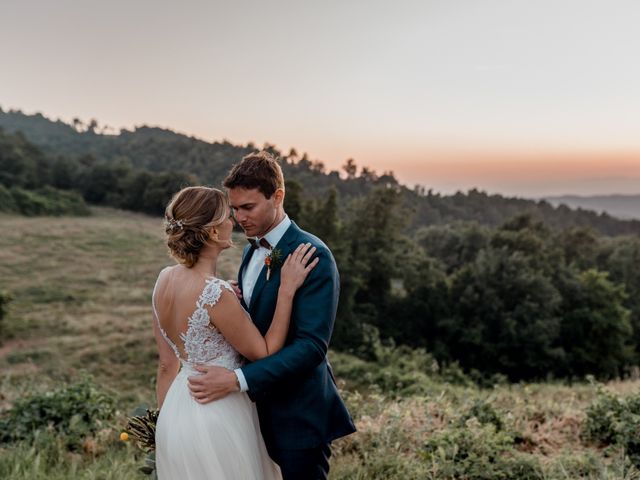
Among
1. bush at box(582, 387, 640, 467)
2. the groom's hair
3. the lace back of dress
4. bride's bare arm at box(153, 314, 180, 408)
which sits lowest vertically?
bush at box(582, 387, 640, 467)

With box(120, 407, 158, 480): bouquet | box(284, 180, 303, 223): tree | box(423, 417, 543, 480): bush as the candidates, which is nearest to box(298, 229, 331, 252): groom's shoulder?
box(120, 407, 158, 480): bouquet

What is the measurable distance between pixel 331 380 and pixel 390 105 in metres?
26.4

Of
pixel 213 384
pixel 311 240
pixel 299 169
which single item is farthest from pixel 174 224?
pixel 299 169

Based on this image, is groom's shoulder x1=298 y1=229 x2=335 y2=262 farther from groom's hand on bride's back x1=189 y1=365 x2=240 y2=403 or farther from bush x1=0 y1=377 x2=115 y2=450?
bush x1=0 y1=377 x2=115 y2=450

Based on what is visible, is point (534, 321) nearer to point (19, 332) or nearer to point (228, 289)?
point (19, 332)

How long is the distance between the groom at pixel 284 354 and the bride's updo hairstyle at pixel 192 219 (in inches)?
5.1

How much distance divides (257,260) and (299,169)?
79835 mm

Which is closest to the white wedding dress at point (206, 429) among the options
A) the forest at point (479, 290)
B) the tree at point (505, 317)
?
the forest at point (479, 290)

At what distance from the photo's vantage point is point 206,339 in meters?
2.61

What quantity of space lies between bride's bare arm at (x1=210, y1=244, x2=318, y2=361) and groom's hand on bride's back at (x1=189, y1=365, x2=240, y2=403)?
160 millimetres

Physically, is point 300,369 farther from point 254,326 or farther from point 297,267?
point 297,267

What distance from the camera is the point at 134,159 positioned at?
8181 centimetres

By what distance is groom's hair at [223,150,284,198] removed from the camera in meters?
2.57

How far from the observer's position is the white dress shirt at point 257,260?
274 cm
